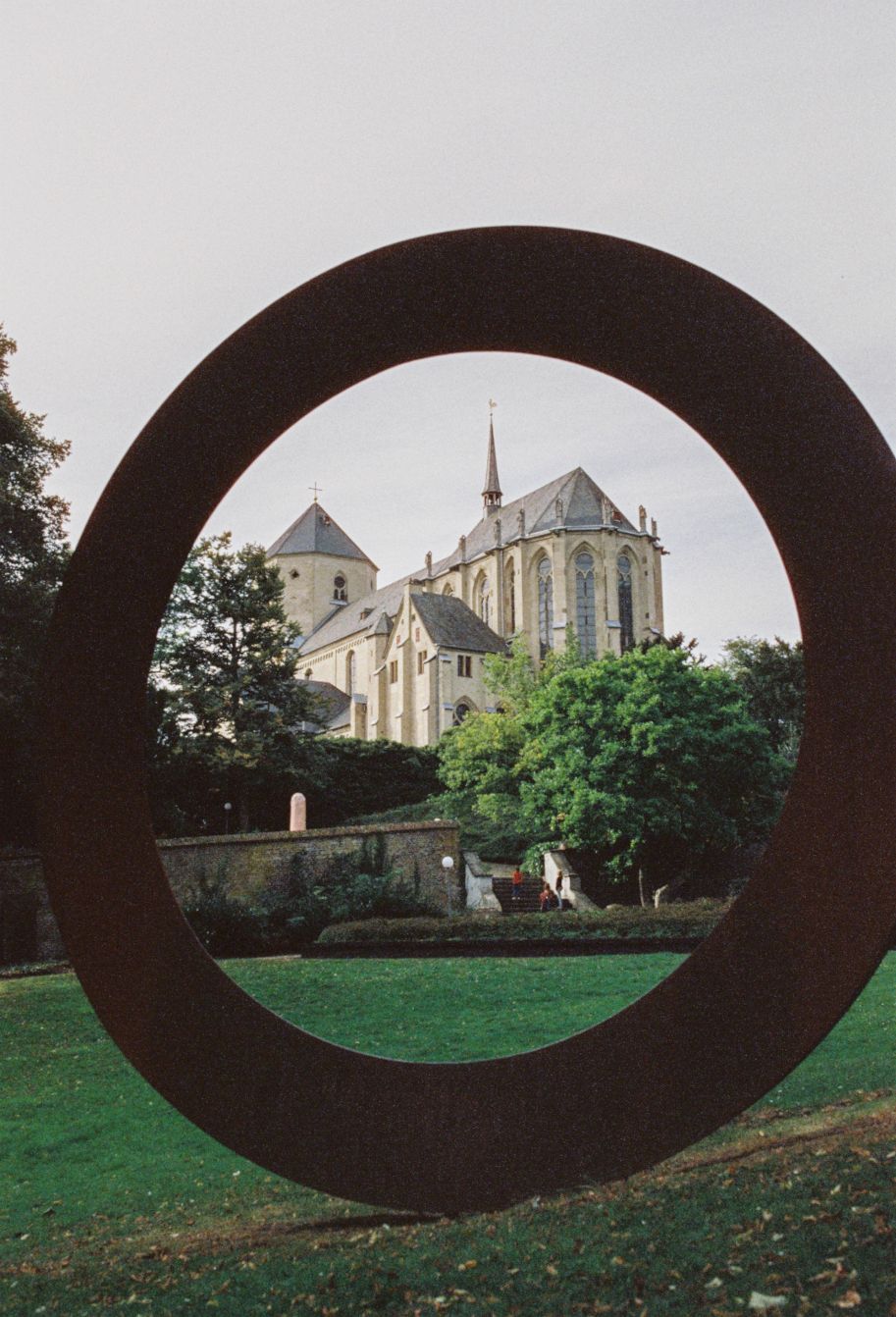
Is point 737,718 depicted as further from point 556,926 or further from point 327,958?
point 327,958

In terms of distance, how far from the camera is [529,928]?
19.7 metres

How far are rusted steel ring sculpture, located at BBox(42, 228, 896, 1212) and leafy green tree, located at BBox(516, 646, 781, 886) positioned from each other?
2273cm

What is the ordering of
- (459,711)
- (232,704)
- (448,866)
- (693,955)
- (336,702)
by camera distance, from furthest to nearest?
(336,702)
(459,711)
(232,704)
(448,866)
(693,955)

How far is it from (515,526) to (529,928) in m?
48.2

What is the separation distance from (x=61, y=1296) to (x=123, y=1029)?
1.22 metres

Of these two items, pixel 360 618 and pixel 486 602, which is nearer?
pixel 486 602

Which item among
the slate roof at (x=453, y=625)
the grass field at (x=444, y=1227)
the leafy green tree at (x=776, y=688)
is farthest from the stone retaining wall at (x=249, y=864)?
the slate roof at (x=453, y=625)

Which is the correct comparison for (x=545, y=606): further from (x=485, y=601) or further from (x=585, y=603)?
(x=485, y=601)

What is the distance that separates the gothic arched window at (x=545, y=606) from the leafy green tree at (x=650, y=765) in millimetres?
30103

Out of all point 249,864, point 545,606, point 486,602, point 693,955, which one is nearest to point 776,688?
point 545,606

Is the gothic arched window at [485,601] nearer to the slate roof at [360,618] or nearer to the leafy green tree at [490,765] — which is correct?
the slate roof at [360,618]

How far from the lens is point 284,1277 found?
4.98m

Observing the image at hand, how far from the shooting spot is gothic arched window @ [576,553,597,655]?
61188mm

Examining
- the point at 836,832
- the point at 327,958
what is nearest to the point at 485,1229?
the point at 836,832
